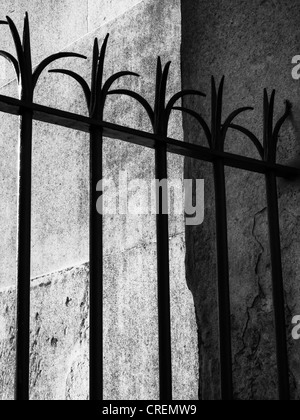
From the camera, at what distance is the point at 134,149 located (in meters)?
3.39

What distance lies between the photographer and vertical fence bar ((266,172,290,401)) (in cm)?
242

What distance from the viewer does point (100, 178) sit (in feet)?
6.73

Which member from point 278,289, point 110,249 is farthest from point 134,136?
point 110,249

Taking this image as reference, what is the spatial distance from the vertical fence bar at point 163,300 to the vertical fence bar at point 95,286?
188mm

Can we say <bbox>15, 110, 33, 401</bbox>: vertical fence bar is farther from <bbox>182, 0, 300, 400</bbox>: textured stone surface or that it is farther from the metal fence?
<bbox>182, 0, 300, 400</bbox>: textured stone surface

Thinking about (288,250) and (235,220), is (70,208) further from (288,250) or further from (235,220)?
(288,250)

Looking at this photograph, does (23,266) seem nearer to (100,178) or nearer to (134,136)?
(100,178)

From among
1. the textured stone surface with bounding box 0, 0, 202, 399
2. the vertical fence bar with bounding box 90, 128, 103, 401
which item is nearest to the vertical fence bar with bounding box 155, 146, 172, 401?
the vertical fence bar with bounding box 90, 128, 103, 401

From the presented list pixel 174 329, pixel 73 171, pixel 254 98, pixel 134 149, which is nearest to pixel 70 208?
pixel 73 171

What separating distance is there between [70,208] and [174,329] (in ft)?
3.09

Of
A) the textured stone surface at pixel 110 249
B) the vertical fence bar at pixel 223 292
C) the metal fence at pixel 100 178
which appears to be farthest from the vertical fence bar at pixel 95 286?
the textured stone surface at pixel 110 249

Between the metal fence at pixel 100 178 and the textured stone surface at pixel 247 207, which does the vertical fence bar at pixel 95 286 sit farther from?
the textured stone surface at pixel 247 207

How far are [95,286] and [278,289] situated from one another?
0.73 m

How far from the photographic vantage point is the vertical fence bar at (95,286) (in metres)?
1.95
